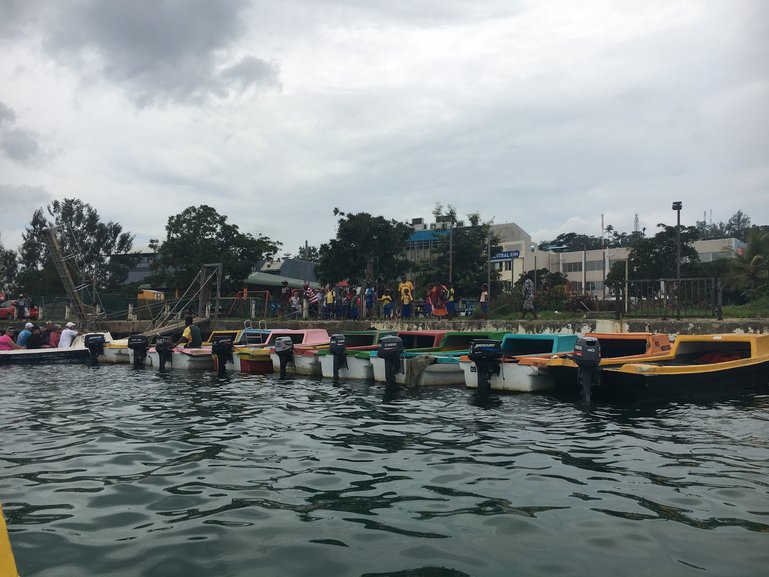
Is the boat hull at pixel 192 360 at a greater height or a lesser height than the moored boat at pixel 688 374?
lesser

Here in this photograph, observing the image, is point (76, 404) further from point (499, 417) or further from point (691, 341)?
point (691, 341)

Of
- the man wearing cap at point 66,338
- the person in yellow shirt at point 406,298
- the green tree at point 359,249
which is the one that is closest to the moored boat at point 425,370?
the person in yellow shirt at point 406,298

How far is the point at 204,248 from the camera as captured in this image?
Result: 36.5m

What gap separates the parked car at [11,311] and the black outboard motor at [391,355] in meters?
27.7

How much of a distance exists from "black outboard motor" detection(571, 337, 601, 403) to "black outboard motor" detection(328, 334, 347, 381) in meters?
5.98

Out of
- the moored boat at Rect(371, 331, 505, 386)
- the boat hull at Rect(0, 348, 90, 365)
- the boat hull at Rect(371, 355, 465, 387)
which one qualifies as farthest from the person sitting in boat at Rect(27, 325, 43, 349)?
the boat hull at Rect(371, 355, 465, 387)

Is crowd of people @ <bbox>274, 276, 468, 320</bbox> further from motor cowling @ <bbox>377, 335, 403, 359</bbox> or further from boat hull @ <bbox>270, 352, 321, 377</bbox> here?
motor cowling @ <bbox>377, 335, 403, 359</bbox>

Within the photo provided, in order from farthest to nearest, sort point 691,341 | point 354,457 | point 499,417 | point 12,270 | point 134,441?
point 12,270, point 691,341, point 499,417, point 134,441, point 354,457

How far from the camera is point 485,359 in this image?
464 inches

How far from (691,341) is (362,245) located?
83.7ft

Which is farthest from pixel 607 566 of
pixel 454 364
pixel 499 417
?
pixel 454 364

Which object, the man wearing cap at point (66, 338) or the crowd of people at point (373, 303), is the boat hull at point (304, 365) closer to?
the crowd of people at point (373, 303)

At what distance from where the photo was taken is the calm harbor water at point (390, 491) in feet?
13.1

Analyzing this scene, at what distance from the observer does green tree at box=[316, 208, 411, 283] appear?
1431 inches
